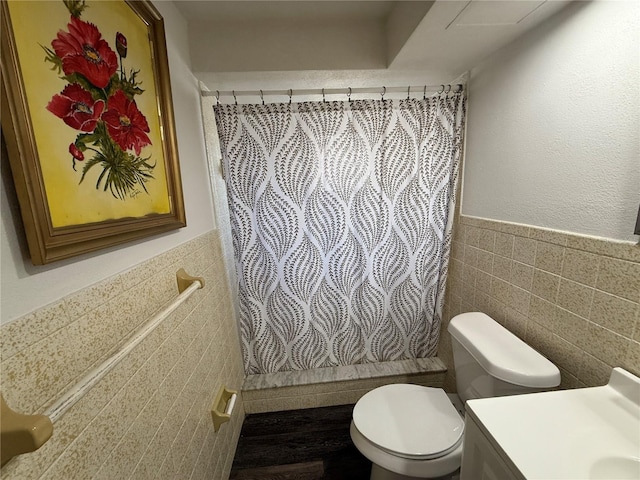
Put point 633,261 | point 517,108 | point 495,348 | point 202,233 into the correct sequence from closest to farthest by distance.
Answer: point 633,261, point 495,348, point 517,108, point 202,233

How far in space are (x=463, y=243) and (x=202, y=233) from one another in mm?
1400

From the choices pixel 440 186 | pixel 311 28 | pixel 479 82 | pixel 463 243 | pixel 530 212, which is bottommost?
pixel 463 243

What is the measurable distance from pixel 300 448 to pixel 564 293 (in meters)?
1.50

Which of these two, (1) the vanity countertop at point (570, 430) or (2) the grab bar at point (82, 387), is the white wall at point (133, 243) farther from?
(1) the vanity countertop at point (570, 430)

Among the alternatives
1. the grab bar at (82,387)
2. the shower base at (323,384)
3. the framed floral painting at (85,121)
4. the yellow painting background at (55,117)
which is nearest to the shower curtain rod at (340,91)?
the framed floral painting at (85,121)

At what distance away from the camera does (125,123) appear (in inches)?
27.8

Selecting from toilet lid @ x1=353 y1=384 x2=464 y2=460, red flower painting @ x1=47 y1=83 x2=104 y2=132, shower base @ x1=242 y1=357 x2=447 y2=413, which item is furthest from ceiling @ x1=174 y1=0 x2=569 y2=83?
shower base @ x1=242 y1=357 x2=447 y2=413

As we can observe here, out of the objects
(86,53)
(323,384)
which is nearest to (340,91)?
(86,53)

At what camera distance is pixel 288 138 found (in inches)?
55.0

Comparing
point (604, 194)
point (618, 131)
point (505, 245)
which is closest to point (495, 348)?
point (505, 245)

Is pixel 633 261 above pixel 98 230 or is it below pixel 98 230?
below

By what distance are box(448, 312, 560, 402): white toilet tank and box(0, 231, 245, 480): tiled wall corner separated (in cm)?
110

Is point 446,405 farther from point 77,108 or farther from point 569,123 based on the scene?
point 77,108

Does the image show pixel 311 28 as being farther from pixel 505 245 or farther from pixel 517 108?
pixel 505 245
